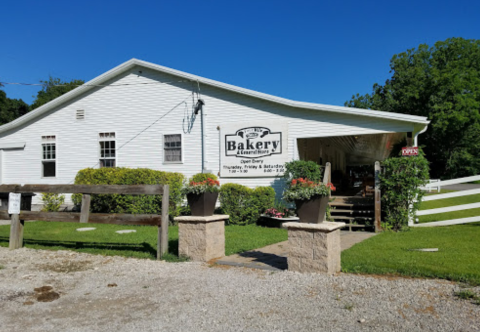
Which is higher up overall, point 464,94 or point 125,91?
point 464,94

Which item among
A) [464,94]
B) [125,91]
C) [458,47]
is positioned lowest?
[125,91]

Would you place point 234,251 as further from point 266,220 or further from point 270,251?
point 266,220

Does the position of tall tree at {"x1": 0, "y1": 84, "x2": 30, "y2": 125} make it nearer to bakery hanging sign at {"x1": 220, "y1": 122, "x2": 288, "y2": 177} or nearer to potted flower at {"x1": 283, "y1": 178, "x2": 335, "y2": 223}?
bakery hanging sign at {"x1": 220, "y1": 122, "x2": 288, "y2": 177}

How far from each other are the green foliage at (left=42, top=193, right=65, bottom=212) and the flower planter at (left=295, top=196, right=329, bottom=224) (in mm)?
11458

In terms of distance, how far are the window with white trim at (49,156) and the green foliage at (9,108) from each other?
26111mm

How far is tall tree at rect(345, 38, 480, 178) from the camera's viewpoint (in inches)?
1468

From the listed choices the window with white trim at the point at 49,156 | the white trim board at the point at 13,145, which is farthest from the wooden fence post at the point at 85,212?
the white trim board at the point at 13,145

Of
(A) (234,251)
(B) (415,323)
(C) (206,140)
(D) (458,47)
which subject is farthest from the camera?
(D) (458,47)

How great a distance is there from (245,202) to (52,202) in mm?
7374

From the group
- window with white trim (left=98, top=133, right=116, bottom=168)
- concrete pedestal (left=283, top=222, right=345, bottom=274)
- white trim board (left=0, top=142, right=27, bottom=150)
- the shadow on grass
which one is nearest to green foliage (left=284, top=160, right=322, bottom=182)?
the shadow on grass

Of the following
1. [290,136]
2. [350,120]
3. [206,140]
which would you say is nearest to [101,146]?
[206,140]

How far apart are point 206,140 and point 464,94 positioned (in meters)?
34.6

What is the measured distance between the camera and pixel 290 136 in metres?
12.5

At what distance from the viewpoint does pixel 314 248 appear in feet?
17.4
